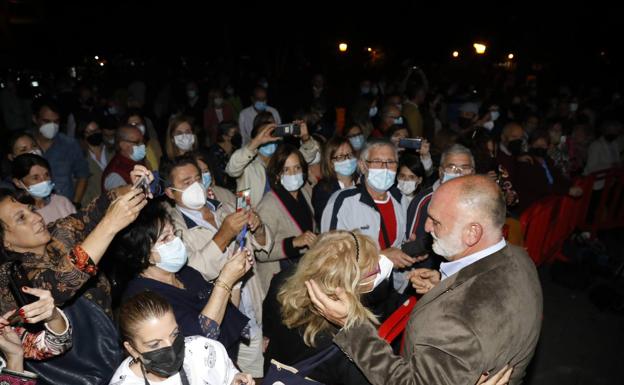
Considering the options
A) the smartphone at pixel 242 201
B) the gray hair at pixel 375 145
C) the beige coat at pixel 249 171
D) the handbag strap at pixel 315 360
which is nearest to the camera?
the handbag strap at pixel 315 360

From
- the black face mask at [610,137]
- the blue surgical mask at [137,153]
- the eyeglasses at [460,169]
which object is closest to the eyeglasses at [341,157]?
the eyeglasses at [460,169]

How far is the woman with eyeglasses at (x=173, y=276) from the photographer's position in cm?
281

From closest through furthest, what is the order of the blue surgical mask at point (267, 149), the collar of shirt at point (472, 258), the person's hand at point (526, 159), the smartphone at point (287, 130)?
the collar of shirt at point (472, 258) → the smartphone at point (287, 130) → the blue surgical mask at point (267, 149) → the person's hand at point (526, 159)

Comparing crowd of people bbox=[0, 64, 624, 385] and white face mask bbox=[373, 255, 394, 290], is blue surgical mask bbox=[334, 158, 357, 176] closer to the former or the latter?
crowd of people bbox=[0, 64, 624, 385]

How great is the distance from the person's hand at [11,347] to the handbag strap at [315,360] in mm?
1417

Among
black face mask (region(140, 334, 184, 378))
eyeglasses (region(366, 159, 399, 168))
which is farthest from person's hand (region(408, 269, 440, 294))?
black face mask (region(140, 334, 184, 378))

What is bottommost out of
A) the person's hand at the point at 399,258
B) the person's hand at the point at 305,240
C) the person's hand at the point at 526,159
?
the person's hand at the point at 399,258

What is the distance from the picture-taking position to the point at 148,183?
3090 millimetres

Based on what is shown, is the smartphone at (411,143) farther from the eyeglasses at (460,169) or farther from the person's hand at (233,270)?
the person's hand at (233,270)

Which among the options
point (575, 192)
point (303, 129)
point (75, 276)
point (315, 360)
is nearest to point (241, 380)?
point (315, 360)

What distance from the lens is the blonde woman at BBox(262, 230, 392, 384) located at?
2.51 m

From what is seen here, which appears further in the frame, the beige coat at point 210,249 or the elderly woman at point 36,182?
the elderly woman at point 36,182

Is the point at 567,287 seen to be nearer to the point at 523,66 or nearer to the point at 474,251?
the point at 474,251

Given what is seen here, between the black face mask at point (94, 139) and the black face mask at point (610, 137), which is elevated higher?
the black face mask at point (94, 139)
